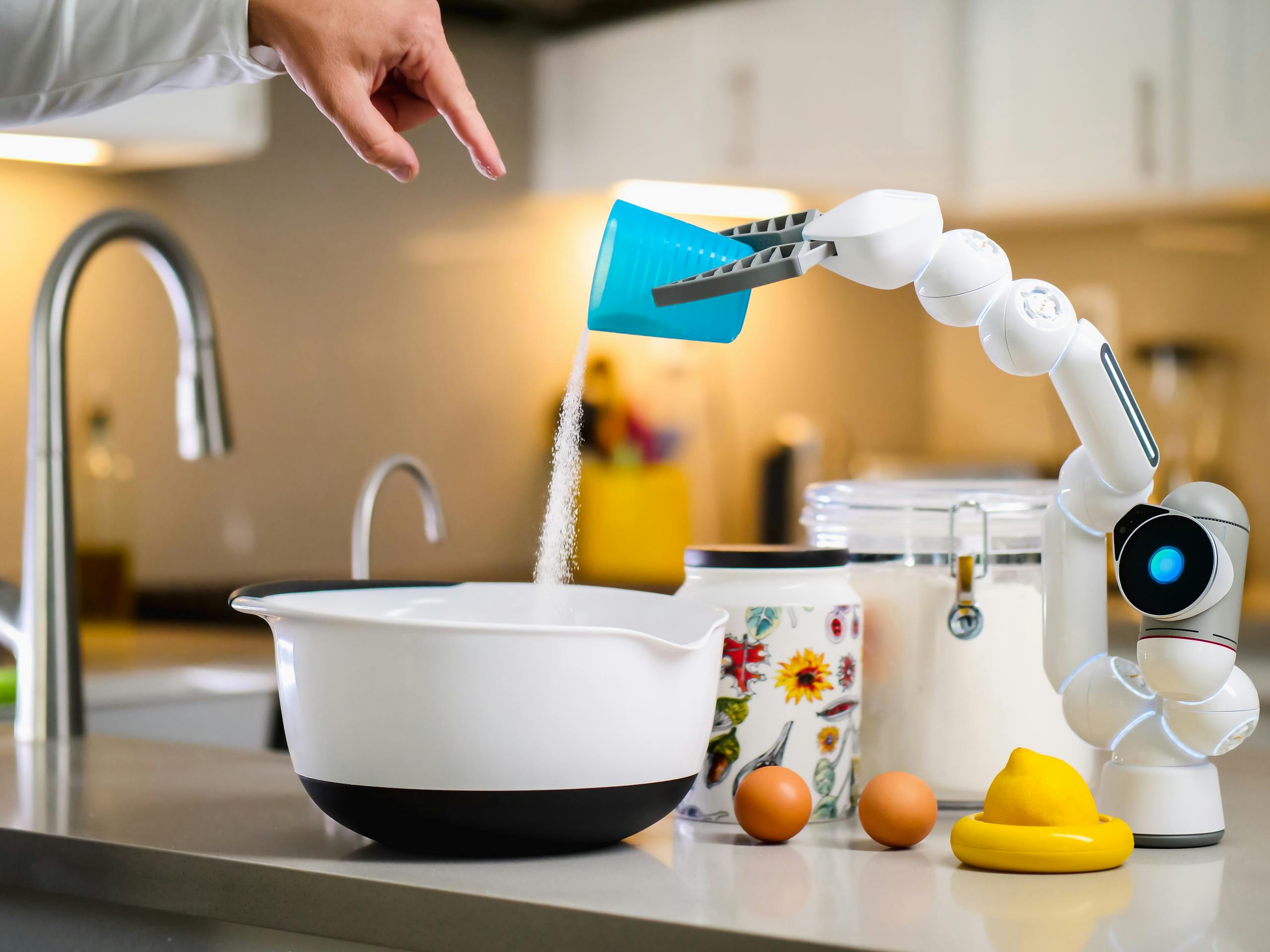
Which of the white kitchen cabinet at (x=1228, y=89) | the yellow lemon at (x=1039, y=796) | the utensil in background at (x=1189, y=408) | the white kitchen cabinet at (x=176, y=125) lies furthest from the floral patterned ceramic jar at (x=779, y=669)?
the utensil in background at (x=1189, y=408)

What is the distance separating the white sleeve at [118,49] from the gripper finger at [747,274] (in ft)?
1.28

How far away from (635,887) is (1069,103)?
232 centimetres

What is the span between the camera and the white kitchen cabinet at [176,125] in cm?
192

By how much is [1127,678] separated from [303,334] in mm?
1969

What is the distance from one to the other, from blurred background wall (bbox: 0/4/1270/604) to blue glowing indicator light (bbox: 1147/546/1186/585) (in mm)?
1861

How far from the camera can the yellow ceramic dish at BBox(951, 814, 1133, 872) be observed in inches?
26.1

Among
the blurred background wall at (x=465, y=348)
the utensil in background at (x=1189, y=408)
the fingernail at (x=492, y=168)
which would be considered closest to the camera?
the fingernail at (x=492, y=168)

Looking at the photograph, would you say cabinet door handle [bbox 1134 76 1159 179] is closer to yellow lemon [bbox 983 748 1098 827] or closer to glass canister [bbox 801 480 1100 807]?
glass canister [bbox 801 480 1100 807]

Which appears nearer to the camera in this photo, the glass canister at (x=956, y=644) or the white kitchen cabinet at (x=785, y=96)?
the glass canister at (x=956, y=644)

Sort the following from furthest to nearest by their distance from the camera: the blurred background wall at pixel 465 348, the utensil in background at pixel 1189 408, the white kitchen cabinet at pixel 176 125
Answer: the utensil in background at pixel 1189 408 < the blurred background wall at pixel 465 348 < the white kitchen cabinet at pixel 176 125

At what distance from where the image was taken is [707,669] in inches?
27.6

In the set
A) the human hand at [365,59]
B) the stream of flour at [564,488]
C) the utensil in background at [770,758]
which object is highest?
the human hand at [365,59]

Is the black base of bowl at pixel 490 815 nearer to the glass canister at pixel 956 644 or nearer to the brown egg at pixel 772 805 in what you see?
the brown egg at pixel 772 805

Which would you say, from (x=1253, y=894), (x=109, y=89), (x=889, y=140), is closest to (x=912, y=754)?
(x=1253, y=894)
